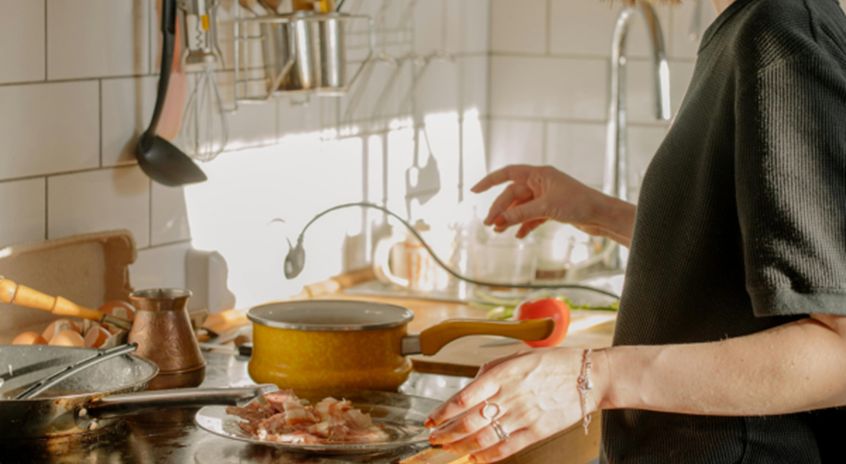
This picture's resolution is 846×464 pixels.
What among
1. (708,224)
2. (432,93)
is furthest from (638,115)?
(708,224)

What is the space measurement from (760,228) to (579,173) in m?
1.70

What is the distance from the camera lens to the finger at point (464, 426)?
817mm

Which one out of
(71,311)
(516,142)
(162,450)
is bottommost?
(162,450)

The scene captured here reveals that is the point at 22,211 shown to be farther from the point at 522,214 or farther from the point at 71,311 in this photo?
the point at 522,214

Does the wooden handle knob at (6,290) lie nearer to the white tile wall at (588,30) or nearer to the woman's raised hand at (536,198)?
the woman's raised hand at (536,198)

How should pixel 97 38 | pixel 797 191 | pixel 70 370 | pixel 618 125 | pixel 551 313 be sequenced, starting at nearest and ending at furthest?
Answer: 1. pixel 797 191
2. pixel 70 370
3. pixel 97 38
4. pixel 551 313
5. pixel 618 125

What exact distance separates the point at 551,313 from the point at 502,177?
0.82 ft

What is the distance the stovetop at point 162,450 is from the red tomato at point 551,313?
539 millimetres

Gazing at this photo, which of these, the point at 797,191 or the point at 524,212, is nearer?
the point at 797,191

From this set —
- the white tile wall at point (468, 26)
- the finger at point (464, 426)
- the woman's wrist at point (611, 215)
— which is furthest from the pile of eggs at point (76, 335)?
the white tile wall at point (468, 26)

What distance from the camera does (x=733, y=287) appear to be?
34.9 inches

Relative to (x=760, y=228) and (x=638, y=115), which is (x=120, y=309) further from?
(x=638, y=115)

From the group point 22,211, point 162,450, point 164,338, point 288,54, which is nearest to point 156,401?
point 162,450

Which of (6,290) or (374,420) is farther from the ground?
(6,290)
